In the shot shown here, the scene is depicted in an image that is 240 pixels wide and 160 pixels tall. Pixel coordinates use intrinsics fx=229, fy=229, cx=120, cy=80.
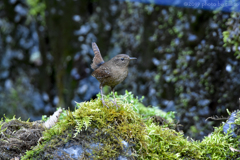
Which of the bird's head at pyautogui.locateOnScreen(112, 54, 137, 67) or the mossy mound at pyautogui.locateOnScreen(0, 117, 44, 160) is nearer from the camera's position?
the mossy mound at pyautogui.locateOnScreen(0, 117, 44, 160)

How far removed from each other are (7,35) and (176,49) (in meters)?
5.65

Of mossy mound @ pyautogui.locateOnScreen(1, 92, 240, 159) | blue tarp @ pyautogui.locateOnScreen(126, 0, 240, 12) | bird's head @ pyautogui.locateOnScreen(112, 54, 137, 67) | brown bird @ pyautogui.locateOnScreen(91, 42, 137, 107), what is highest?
blue tarp @ pyautogui.locateOnScreen(126, 0, 240, 12)

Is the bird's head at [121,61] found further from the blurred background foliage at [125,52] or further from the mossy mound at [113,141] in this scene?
the blurred background foliage at [125,52]

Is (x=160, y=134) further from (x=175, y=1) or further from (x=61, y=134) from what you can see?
(x=175, y=1)

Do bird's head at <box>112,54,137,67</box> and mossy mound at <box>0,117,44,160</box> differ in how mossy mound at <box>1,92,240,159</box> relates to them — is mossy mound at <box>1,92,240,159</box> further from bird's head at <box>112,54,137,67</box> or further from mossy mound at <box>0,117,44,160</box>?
bird's head at <box>112,54,137,67</box>

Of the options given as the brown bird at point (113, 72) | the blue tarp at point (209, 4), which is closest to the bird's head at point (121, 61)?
the brown bird at point (113, 72)

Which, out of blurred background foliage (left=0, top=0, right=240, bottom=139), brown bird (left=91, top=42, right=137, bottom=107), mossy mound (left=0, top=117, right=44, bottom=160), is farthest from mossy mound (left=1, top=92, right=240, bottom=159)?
blurred background foliage (left=0, top=0, right=240, bottom=139)

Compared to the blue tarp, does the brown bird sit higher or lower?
lower

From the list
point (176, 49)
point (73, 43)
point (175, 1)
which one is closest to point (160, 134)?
point (176, 49)

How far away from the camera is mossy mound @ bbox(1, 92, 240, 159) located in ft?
7.57

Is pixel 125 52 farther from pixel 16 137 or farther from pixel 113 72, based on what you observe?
pixel 16 137

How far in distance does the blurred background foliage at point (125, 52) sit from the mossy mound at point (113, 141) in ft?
9.37

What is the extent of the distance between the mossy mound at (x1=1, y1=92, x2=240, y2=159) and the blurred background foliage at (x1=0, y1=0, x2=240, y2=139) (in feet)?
9.37

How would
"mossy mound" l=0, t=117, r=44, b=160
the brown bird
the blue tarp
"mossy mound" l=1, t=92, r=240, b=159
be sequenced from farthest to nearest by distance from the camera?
the blue tarp → the brown bird → "mossy mound" l=0, t=117, r=44, b=160 → "mossy mound" l=1, t=92, r=240, b=159
